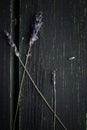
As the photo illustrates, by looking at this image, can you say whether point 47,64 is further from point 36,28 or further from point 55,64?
point 36,28

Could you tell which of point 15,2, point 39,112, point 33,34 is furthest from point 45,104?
point 15,2

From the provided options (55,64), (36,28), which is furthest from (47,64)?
(36,28)

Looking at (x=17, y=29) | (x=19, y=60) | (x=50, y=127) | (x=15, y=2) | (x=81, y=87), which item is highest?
(x=15, y=2)

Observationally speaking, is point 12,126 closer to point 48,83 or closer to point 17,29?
point 48,83

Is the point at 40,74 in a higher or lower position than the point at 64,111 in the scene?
higher

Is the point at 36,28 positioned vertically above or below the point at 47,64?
above

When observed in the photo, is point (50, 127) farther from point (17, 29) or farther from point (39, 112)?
point (17, 29)

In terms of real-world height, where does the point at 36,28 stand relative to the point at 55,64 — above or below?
above
